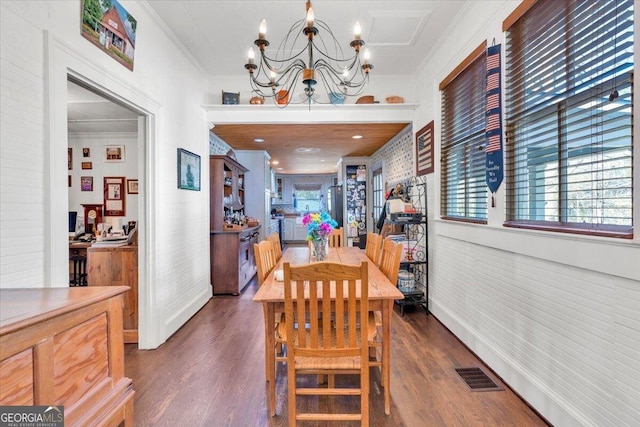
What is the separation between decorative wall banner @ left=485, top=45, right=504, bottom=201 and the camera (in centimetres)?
217

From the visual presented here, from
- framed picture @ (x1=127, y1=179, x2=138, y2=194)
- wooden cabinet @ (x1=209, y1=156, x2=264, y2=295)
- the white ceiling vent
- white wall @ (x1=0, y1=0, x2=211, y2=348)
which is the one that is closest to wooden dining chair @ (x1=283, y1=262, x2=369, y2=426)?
white wall @ (x1=0, y1=0, x2=211, y2=348)

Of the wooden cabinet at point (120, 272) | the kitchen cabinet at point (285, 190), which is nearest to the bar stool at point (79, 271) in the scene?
the wooden cabinet at point (120, 272)

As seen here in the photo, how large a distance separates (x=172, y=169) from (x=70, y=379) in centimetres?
245

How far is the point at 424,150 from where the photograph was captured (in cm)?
370

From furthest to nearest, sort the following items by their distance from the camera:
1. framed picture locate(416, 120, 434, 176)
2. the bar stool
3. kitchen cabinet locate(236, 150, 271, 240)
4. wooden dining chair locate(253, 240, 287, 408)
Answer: kitchen cabinet locate(236, 150, 271, 240) → the bar stool → framed picture locate(416, 120, 434, 176) → wooden dining chair locate(253, 240, 287, 408)

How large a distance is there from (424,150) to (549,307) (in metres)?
2.34

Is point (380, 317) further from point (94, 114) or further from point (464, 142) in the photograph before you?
point (94, 114)

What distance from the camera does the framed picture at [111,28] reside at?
1929 mm

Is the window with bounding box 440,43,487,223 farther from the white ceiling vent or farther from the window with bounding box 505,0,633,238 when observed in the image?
the white ceiling vent

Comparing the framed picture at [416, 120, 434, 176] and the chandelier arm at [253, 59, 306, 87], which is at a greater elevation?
the chandelier arm at [253, 59, 306, 87]

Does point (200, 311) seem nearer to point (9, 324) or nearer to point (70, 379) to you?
point (70, 379)

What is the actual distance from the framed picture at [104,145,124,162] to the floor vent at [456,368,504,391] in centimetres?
507

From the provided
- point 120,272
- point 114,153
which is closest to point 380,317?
point 120,272

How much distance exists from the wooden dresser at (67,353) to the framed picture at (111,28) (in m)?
1.76
